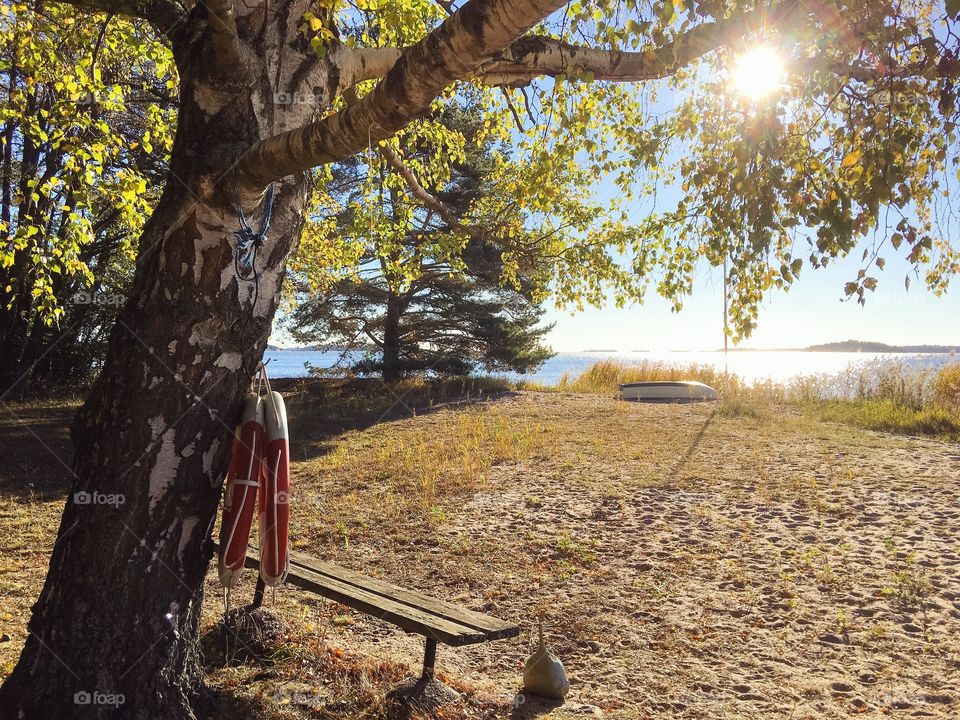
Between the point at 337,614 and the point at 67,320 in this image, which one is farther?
the point at 67,320

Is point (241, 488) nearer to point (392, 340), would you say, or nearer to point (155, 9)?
point (155, 9)

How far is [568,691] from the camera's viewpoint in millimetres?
4094

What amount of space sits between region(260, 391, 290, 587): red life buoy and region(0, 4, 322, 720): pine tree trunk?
0.83ft

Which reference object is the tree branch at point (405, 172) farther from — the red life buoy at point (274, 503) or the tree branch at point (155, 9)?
the red life buoy at point (274, 503)

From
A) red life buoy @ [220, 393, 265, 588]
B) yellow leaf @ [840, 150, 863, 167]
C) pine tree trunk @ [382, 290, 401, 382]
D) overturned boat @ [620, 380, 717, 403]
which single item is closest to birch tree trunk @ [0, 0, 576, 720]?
red life buoy @ [220, 393, 265, 588]

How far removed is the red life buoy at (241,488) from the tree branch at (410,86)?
1.06m

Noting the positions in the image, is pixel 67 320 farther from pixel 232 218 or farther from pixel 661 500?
pixel 232 218

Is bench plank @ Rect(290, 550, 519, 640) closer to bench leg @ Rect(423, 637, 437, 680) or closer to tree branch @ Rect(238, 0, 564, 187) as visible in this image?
bench leg @ Rect(423, 637, 437, 680)

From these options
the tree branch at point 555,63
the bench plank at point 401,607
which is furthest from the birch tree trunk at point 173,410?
the tree branch at point 555,63

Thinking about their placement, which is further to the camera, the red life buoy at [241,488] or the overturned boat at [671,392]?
the overturned boat at [671,392]

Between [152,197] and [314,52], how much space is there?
7.60 m

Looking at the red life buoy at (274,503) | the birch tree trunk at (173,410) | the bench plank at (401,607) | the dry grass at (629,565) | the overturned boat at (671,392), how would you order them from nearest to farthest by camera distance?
the birch tree trunk at (173,410), the red life buoy at (274,503), the bench plank at (401,607), the dry grass at (629,565), the overturned boat at (671,392)

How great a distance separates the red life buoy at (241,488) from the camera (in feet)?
10.3

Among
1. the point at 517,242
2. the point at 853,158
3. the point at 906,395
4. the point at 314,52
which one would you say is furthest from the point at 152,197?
the point at 906,395
